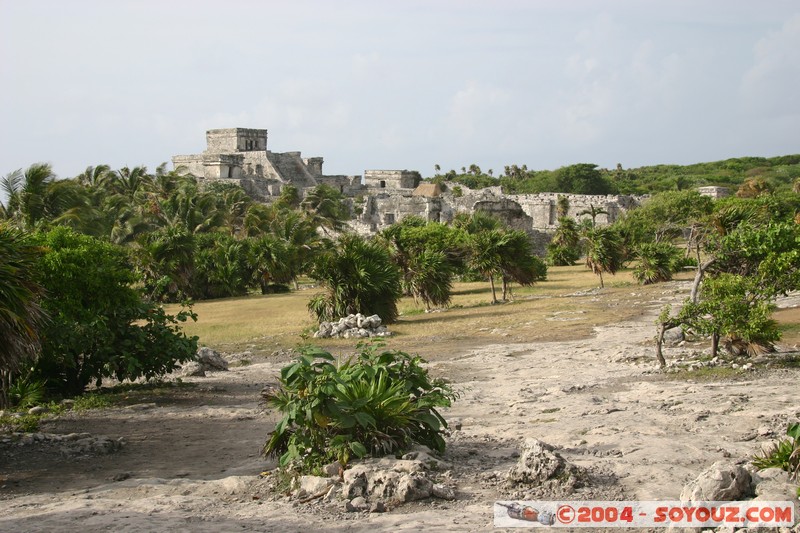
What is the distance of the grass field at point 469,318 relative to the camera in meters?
17.9

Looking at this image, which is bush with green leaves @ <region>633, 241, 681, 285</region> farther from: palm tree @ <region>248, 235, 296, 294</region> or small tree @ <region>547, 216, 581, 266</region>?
palm tree @ <region>248, 235, 296, 294</region>

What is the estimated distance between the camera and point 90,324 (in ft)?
38.3

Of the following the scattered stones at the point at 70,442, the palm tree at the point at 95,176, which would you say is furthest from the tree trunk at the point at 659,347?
the palm tree at the point at 95,176

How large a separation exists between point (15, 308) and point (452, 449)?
170 inches

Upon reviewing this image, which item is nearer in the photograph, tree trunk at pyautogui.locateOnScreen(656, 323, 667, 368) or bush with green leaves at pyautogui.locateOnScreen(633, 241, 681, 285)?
tree trunk at pyautogui.locateOnScreen(656, 323, 667, 368)

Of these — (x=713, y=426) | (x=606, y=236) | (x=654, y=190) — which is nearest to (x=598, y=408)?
(x=713, y=426)

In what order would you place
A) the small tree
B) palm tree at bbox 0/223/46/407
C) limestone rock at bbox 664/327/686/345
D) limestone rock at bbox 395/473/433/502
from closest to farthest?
limestone rock at bbox 395/473/433/502 → palm tree at bbox 0/223/46/407 → limestone rock at bbox 664/327/686/345 → the small tree

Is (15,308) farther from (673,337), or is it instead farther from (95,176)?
(95,176)

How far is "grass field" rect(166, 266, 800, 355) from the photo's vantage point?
703 inches

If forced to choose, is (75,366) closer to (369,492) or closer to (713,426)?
(369,492)

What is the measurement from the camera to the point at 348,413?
7.31 m

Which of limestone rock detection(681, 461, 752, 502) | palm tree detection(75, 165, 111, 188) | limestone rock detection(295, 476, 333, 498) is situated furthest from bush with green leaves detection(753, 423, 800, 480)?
palm tree detection(75, 165, 111, 188)

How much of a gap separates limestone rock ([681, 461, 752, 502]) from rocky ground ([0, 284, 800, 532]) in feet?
1.23

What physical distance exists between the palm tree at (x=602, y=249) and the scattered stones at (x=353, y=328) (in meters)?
11.0
